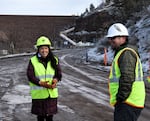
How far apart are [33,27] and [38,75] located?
69.7 metres

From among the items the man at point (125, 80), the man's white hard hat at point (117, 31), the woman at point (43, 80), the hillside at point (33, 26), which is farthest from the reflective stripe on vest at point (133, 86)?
the hillside at point (33, 26)

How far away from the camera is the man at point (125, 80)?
15.6 feet

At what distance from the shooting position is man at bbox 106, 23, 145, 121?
475cm

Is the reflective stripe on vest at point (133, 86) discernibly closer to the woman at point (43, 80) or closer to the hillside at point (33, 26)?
the woman at point (43, 80)

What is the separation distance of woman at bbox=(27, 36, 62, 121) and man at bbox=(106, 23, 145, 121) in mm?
1653

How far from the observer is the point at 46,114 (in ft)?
20.7

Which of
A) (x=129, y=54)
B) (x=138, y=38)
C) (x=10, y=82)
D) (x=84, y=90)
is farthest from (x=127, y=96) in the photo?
(x=138, y=38)

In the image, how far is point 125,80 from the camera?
15.5ft

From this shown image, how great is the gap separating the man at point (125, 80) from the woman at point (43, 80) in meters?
1.65

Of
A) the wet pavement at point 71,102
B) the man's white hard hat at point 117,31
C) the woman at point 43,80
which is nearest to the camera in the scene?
the man's white hard hat at point 117,31

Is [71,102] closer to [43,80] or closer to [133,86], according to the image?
[43,80]

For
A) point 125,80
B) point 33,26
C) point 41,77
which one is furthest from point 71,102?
point 33,26

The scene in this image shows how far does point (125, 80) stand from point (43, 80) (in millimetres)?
1955

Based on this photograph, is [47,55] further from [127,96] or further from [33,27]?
[33,27]
